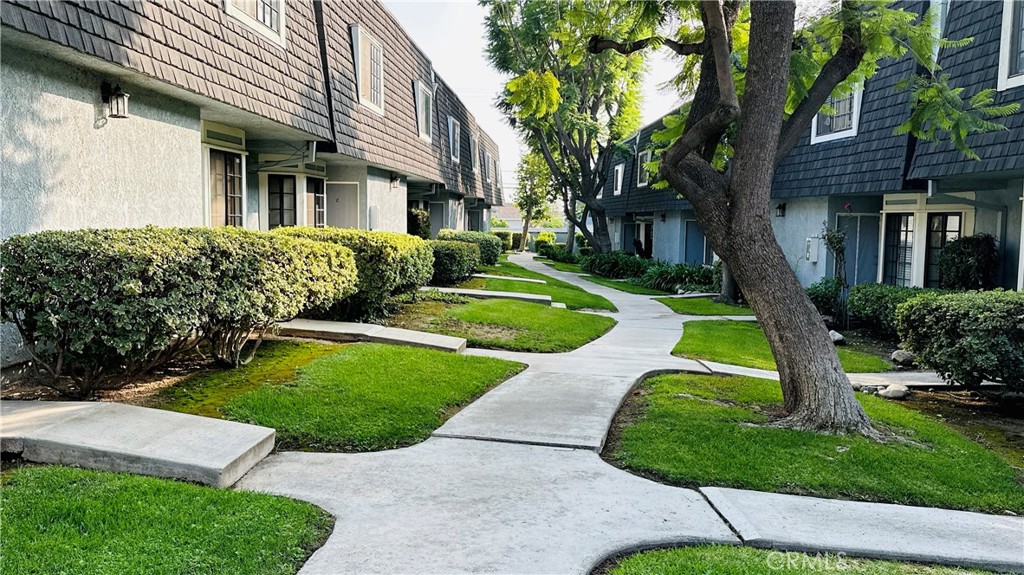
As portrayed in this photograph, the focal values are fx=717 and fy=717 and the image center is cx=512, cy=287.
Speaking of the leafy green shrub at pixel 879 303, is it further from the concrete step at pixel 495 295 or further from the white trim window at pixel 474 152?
the white trim window at pixel 474 152

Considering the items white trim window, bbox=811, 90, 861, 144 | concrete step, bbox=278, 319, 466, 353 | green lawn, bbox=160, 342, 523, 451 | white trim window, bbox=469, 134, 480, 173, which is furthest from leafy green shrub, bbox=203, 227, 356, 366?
white trim window, bbox=469, 134, 480, 173

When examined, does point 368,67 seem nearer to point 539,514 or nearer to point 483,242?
point 483,242

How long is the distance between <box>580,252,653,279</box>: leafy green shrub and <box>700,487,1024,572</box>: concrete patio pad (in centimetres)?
2102

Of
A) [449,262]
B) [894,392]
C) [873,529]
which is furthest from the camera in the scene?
[449,262]

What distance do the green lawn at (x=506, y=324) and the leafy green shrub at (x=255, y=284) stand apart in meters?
2.72

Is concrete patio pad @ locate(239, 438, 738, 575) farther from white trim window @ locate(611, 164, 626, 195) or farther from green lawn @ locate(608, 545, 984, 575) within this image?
white trim window @ locate(611, 164, 626, 195)

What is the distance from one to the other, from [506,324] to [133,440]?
706 centimetres

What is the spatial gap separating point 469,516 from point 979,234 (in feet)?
36.9

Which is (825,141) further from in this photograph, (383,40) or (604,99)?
(604,99)

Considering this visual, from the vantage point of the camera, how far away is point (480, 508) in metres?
4.17

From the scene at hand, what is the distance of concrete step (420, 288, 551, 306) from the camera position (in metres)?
14.2

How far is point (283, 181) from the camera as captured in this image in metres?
13.1

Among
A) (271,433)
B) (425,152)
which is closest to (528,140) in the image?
(425,152)

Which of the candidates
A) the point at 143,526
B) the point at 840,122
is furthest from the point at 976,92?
the point at 143,526
